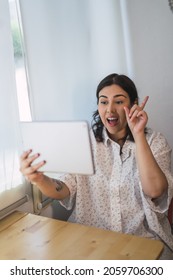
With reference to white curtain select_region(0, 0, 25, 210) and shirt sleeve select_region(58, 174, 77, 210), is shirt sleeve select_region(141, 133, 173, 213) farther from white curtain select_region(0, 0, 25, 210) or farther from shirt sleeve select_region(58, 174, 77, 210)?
white curtain select_region(0, 0, 25, 210)

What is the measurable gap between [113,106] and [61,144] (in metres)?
0.35

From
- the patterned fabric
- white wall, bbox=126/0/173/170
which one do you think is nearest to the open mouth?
the patterned fabric

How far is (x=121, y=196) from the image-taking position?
1.29 m

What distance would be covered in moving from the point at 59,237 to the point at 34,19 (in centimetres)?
103

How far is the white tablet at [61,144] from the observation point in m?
0.98

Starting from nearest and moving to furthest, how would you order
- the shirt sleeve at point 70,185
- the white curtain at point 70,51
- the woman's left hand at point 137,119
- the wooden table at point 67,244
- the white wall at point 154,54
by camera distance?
the wooden table at point 67,244, the woman's left hand at point 137,119, the shirt sleeve at point 70,185, the white curtain at point 70,51, the white wall at point 154,54

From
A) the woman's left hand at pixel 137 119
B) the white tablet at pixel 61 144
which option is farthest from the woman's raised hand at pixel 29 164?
the woman's left hand at pixel 137 119

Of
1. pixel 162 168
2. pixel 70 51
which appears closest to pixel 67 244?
pixel 162 168

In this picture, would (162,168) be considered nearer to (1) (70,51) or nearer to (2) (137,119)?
(2) (137,119)

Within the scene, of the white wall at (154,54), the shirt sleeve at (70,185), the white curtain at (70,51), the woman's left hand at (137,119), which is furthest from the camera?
the white wall at (154,54)

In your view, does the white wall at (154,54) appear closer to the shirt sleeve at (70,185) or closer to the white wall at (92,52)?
the white wall at (92,52)
